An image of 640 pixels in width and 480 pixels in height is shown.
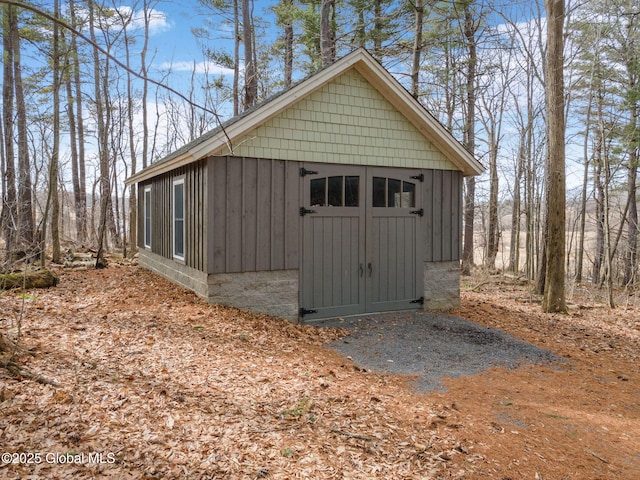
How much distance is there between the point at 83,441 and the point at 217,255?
429cm

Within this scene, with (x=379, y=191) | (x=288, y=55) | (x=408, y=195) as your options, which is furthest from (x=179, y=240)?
(x=288, y=55)

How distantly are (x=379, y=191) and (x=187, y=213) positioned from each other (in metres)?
3.67

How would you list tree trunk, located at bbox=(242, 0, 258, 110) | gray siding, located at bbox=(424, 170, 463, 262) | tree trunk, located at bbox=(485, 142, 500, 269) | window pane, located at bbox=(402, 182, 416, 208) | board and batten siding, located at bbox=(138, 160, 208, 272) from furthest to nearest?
1. tree trunk, located at bbox=(485, 142, 500, 269)
2. tree trunk, located at bbox=(242, 0, 258, 110)
3. gray siding, located at bbox=(424, 170, 463, 262)
4. window pane, located at bbox=(402, 182, 416, 208)
5. board and batten siding, located at bbox=(138, 160, 208, 272)

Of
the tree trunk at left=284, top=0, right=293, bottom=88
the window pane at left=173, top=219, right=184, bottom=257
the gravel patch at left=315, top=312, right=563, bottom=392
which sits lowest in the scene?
the gravel patch at left=315, top=312, right=563, bottom=392

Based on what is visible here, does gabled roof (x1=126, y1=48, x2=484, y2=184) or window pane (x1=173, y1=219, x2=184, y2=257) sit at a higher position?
gabled roof (x1=126, y1=48, x2=484, y2=184)

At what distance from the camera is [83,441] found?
3.02 m

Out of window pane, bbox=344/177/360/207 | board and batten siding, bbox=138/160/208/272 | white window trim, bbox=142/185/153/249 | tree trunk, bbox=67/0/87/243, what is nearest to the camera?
board and batten siding, bbox=138/160/208/272

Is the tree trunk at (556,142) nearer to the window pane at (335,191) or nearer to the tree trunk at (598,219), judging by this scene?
the window pane at (335,191)

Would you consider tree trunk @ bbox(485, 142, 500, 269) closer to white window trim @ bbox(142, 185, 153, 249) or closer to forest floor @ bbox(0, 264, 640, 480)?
forest floor @ bbox(0, 264, 640, 480)

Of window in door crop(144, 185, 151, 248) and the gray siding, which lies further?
window in door crop(144, 185, 151, 248)

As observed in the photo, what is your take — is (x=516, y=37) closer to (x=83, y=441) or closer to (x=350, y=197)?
(x=350, y=197)

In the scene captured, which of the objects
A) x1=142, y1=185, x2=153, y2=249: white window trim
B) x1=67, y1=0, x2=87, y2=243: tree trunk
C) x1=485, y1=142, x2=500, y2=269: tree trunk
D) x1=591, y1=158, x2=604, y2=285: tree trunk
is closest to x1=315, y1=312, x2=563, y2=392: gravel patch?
x1=142, y1=185, x2=153, y2=249: white window trim

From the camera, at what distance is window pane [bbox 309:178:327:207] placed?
787 cm

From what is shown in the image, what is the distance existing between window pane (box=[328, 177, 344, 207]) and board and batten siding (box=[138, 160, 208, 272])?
224 centimetres
